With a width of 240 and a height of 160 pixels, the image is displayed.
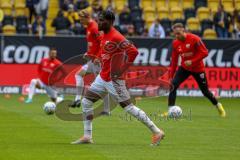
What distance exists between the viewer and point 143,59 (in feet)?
105

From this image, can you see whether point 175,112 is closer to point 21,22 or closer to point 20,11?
point 21,22

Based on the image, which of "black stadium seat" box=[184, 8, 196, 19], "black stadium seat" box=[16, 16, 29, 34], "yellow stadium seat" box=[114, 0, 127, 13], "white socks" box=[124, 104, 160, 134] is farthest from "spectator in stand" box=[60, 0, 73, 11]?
"white socks" box=[124, 104, 160, 134]

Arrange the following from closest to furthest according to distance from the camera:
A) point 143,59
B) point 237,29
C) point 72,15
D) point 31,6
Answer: point 143,59 → point 31,6 → point 72,15 → point 237,29

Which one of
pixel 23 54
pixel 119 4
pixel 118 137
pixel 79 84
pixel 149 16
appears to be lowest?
pixel 118 137

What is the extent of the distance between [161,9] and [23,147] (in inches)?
898

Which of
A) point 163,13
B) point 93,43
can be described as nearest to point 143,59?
point 163,13

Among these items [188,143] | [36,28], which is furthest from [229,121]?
[36,28]

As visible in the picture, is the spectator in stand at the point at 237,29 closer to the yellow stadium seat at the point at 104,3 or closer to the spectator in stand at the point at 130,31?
the spectator in stand at the point at 130,31

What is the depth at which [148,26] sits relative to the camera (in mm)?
35531

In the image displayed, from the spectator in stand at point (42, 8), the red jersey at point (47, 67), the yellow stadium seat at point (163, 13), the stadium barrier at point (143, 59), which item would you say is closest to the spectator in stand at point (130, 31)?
the stadium barrier at point (143, 59)

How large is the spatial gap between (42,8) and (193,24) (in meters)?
6.66

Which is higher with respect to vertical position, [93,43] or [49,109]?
[93,43]

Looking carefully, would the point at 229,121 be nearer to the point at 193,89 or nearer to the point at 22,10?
the point at 193,89

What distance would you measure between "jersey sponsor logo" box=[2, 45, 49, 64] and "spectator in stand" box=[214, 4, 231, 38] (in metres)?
7.65
